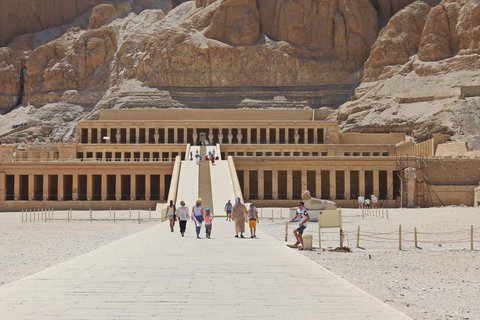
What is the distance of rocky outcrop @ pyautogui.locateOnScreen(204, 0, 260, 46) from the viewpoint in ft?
327

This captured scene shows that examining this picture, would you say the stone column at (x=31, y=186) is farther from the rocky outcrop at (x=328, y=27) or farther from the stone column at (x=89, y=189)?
the rocky outcrop at (x=328, y=27)

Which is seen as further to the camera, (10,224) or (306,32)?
(306,32)

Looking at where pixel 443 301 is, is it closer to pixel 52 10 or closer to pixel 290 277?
pixel 290 277

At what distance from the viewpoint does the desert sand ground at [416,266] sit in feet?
40.2

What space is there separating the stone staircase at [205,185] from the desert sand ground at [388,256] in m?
8.03

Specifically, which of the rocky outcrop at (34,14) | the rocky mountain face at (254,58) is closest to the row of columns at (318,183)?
the rocky mountain face at (254,58)

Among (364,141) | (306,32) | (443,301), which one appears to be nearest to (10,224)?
(443,301)

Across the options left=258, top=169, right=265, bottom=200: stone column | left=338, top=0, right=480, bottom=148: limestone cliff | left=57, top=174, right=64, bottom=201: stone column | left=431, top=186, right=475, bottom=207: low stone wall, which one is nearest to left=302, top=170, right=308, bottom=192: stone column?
left=258, top=169, right=265, bottom=200: stone column

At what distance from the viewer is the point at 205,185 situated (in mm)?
46062

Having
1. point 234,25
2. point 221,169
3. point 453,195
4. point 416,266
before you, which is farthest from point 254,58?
point 416,266

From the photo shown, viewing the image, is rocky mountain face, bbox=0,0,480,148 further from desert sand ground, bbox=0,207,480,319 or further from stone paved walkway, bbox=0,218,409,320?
stone paved walkway, bbox=0,218,409,320

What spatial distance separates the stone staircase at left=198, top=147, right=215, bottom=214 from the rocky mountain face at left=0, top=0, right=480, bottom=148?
101ft

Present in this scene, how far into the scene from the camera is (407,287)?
46.3 feet

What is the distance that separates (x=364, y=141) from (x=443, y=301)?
59.2 meters
